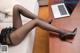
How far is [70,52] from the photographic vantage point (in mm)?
1726

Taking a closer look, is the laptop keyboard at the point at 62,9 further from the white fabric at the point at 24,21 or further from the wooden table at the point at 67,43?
the white fabric at the point at 24,21

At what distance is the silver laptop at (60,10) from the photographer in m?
2.26

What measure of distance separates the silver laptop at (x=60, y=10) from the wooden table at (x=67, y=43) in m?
0.06

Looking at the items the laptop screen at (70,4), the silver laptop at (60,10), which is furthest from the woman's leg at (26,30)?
the laptop screen at (70,4)

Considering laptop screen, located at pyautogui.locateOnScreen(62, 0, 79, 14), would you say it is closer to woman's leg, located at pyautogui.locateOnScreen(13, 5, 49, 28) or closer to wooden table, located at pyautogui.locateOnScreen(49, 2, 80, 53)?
wooden table, located at pyautogui.locateOnScreen(49, 2, 80, 53)

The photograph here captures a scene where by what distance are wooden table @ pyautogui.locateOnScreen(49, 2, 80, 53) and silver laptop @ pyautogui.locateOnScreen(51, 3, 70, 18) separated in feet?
0.19

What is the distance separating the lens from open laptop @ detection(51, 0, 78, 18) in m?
2.27

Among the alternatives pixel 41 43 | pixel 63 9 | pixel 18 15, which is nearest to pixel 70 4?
pixel 63 9

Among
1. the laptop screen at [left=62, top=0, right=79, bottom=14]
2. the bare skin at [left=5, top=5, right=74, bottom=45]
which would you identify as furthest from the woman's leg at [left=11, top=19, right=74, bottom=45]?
the laptop screen at [left=62, top=0, right=79, bottom=14]

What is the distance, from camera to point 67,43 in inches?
→ 72.5

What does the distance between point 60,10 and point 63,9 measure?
0.04 meters

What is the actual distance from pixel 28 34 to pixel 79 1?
873 millimetres

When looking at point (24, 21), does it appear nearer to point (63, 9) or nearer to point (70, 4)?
point (63, 9)

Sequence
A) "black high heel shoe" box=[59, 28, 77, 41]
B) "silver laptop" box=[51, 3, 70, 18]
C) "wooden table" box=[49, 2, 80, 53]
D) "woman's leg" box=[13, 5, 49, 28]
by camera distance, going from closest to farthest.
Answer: "wooden table" box=[49, 2, 80, 53] < "black high heel shoe" box=[59, 28, 77, 41] < "woman's leg" box=[13, 5, 49, 28] < "silver laptop" box=[51, 3, 70, 18]
